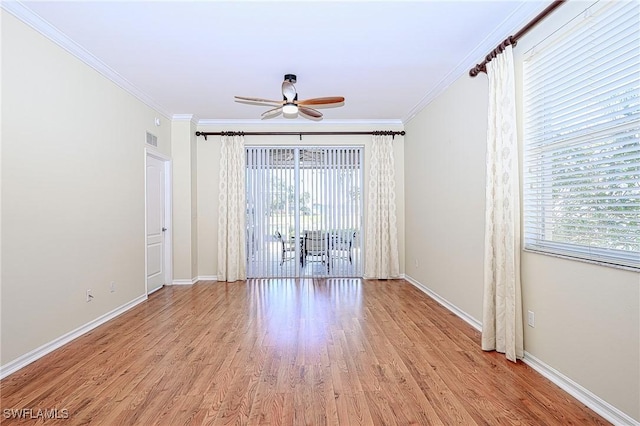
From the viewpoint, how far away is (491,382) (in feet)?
7.64

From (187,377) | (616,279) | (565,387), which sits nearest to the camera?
(616,279)

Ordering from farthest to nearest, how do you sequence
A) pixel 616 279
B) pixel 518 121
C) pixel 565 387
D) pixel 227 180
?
pixel 227 180 < pixel 518 121 < pixel 565 387 < pixel 616 279

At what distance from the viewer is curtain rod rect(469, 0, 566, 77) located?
226 cm

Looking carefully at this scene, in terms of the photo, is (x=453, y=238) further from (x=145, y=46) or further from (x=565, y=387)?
(x=145, y=46)

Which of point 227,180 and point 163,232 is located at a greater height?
point 227,180

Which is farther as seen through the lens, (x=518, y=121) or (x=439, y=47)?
(x=439, y=47)

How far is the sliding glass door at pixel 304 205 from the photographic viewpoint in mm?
5973

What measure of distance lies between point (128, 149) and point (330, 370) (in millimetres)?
3721

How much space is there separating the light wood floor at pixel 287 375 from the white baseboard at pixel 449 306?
11 centimetres

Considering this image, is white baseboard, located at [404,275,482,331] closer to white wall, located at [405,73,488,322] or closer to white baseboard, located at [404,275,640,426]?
white wall, located at [405,73,488,322]

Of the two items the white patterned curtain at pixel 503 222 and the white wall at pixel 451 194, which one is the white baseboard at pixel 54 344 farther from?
the white wall at pixel 451 194

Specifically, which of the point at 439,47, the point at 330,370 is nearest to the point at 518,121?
the point at 439,47

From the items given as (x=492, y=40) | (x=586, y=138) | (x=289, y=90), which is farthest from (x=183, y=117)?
(x=586, y=138)

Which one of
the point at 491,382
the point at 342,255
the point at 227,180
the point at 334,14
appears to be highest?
the point at 334,14
